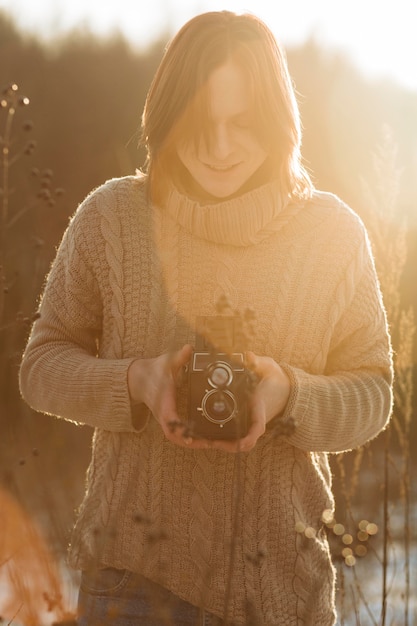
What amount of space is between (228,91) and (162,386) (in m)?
0.61

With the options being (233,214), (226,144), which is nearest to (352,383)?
(233,214)

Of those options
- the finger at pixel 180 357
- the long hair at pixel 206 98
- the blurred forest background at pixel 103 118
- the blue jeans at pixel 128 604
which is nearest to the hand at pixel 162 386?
the finger at pixel 180 357

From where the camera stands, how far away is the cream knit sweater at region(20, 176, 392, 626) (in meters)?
1.65

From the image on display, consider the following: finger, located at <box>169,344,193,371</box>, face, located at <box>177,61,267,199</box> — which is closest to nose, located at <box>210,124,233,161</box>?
face, located at <box>177,61,267,199</box>

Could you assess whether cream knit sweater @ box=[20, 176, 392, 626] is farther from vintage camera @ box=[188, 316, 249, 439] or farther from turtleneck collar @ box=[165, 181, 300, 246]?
vintage camera @ box=[188, 316, 249, 439]

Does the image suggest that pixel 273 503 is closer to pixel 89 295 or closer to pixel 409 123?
pixel 89 295

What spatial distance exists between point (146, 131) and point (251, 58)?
0.27 meters

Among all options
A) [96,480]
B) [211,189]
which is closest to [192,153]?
[211,189]

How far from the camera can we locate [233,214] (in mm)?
1760

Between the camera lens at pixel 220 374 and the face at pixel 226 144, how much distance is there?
49 centimetres

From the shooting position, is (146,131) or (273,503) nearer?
(273,503)

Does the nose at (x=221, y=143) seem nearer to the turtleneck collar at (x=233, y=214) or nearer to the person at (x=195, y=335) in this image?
the person at (x=195, y=335)

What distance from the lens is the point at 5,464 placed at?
1.36 m

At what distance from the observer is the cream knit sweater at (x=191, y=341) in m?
1.65
